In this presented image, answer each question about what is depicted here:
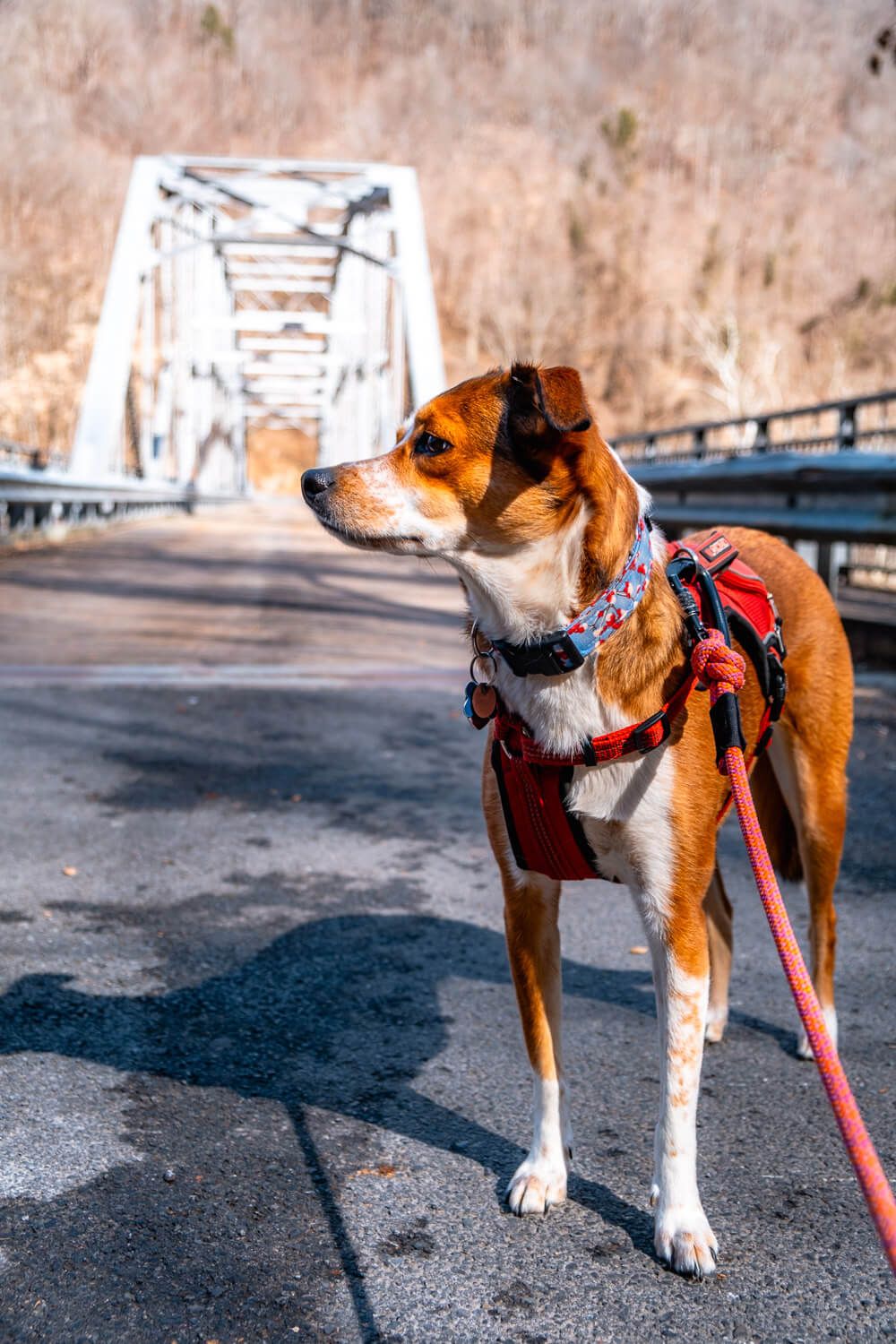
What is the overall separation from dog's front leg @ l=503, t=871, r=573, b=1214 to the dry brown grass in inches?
1929

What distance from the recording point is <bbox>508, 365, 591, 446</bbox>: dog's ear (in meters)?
2.08

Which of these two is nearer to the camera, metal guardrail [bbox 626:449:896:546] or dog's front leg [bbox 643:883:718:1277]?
dog's front leg [bbox 643:883:718:1277]

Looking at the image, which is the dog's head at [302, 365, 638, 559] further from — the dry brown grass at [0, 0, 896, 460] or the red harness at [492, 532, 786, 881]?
the dry brown grass at [0, 0, 896, 460]

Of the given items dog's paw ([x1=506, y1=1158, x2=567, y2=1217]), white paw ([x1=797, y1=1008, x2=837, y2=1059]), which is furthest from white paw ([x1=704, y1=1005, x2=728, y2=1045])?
dog's paw ([x1=506, y1=1158, x2=567, y2=1217])

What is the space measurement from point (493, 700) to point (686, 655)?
1.16 ft

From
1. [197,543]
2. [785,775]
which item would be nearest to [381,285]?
[197,543]

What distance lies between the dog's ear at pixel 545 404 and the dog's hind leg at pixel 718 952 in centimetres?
132

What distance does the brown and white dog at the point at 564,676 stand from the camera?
217cm

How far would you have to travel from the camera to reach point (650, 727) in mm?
2197

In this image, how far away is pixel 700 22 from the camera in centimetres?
14950

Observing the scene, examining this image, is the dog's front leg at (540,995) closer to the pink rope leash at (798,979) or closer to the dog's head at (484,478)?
the pink rope leash at (798,979)

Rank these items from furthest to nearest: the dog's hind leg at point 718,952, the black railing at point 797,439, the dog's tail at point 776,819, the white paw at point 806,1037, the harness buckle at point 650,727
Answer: the black railing at point 797,439
the dog's tail at point 776,819
the dog's hind leg at point 718,952
the white paw at point 806,1037
the harness buckle at point 650,727

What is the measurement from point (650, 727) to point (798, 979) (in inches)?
20.1

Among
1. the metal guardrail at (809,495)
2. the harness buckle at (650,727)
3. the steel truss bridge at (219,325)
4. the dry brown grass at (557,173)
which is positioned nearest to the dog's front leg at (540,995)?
the harness buckle at (650,727)
